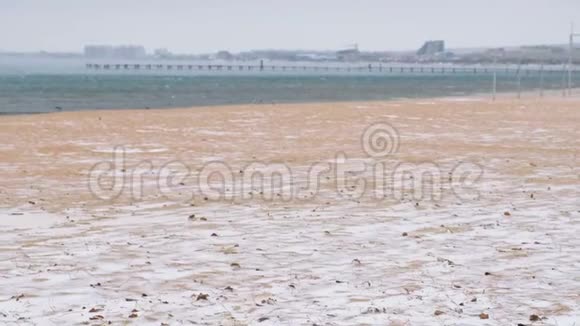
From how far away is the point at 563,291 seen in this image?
26.3ft

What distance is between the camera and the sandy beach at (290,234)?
7566mm

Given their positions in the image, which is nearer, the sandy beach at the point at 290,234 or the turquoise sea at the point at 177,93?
the sandy beach at the point at 290,234

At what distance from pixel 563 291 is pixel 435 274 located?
1208 mm

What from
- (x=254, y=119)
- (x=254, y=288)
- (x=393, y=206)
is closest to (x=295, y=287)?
(x=254, y=288)

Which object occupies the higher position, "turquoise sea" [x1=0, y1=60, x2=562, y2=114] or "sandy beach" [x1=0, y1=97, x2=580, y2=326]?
"sandy beach" [x1=0, y1=97, x2=580, y2=326]

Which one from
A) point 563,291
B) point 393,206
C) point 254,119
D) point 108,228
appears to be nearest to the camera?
point 563,291

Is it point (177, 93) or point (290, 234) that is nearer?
point (290, 234)

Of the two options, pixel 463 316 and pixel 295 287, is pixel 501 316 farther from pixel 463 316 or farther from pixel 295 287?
pixel 295 287

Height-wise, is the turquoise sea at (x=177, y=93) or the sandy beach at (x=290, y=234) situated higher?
the sandy beach at (x=290, y=234)

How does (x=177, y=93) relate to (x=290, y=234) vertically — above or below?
below

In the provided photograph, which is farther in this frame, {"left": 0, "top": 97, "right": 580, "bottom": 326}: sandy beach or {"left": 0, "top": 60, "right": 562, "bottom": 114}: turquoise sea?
{"left": 0, "top": 60, "right": 562, "bottom": 114}: turquoise sea

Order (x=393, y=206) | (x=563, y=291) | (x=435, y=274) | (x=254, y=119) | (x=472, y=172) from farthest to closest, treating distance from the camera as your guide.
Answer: (x=254, y=119), (x=472, y=172), (x=393, y=206), (x=435, y=274), (x=563, y=291)

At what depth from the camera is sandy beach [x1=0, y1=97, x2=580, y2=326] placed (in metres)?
7.57

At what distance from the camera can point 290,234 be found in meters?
10.8
